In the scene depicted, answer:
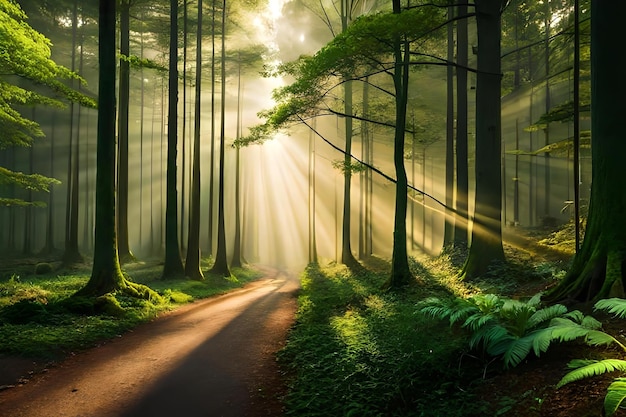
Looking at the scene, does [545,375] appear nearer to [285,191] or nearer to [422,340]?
[422,340]

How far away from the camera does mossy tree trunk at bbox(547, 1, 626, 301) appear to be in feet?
18.1

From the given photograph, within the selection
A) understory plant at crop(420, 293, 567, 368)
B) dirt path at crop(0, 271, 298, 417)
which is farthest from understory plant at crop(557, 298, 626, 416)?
dirt path at crop(0, 271, 298, 417)

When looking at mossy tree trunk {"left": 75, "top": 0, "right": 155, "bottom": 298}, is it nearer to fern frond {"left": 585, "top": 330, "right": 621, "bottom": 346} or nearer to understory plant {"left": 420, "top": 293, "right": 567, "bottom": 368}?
understory plant {"left": 420, "top": 293, "right": 567, "bottom": 368}

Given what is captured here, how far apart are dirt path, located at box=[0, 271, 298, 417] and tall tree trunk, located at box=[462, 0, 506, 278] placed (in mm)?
6023

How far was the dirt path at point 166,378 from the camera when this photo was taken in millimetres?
4734

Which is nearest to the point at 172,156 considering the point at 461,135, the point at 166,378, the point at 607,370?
the point at 461,135

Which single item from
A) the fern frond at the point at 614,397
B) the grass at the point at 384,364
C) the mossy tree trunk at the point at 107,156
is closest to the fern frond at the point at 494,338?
the grass at the point at 384,364

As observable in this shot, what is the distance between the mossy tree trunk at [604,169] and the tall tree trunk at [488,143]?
4.88m

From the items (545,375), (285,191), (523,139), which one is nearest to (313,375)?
(545,375)

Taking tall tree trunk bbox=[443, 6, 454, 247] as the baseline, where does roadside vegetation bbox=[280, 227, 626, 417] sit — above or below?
below

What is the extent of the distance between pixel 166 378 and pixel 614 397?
17.4ft

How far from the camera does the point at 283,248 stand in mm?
71812

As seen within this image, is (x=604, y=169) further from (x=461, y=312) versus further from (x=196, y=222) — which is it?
(x=196, y=222)

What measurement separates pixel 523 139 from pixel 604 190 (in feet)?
129
